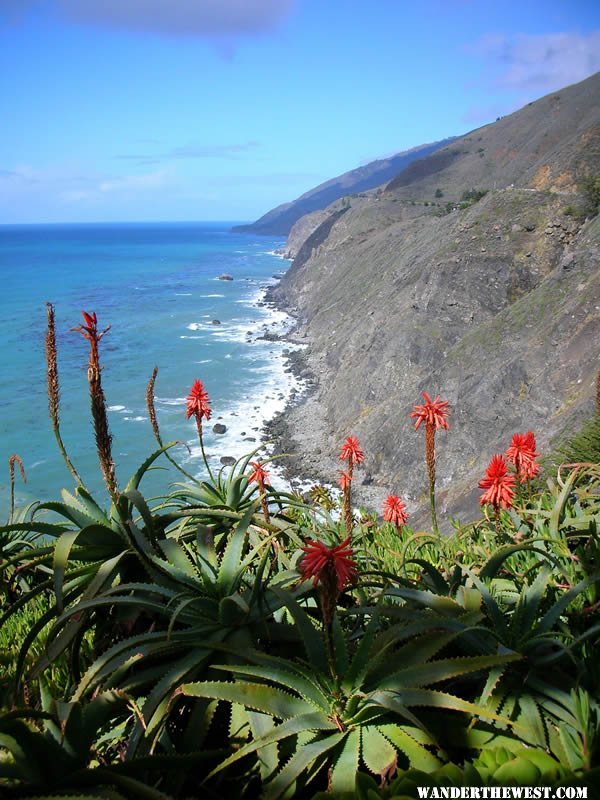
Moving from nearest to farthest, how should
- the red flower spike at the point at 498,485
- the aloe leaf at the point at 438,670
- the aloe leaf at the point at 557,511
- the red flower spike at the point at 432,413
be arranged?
the aloe leaf at the point at 438,670
the aloe leaf at the point at 557,511
the red flower spike at the point at 498,485
the red flower spike at the point at 432,413

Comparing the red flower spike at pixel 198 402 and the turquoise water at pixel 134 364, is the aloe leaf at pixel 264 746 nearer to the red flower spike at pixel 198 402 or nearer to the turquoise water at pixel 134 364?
the red flower spike at pixel 198 402

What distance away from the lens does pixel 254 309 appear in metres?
90.0

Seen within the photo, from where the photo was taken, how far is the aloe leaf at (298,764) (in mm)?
1807

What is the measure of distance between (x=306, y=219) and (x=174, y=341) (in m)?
76.5

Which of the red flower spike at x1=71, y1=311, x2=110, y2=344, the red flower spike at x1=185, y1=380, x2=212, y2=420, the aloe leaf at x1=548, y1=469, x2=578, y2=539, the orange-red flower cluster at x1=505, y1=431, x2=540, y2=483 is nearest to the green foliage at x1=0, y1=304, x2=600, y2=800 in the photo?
the aloe leaf at x1=548, y1=469, x2=578, y2=539

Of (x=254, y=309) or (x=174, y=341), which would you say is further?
(x=254, y=309)

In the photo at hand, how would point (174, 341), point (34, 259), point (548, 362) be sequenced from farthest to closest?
point (34, 259) < point (174, 341) < point (548, 362)

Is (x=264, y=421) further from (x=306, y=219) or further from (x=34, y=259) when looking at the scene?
(x=34, y=259)

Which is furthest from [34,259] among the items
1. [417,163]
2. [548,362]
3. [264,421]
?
[548,362]

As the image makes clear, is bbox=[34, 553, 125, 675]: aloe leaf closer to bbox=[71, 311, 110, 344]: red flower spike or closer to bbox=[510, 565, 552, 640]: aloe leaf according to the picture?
bbox=[71, 311, 110, 344]: red flower spike

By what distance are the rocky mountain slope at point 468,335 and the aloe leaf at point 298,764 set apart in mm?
16662

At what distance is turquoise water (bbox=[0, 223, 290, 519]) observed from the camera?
39.8 metres

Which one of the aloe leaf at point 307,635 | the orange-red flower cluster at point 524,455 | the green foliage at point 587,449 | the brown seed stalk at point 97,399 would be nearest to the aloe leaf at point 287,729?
the aloe leaf at point 307,635

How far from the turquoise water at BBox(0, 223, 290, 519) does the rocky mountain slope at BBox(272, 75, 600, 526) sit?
19.8ft
